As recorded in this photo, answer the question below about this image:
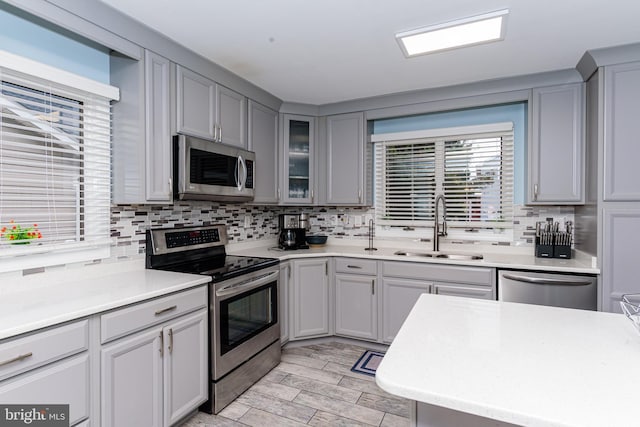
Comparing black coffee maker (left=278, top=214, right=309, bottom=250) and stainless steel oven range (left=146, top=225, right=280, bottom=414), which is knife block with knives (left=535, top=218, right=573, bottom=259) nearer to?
black coffee maker (left=278, top=214, right=309, bottom=250)

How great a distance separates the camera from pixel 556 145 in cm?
278

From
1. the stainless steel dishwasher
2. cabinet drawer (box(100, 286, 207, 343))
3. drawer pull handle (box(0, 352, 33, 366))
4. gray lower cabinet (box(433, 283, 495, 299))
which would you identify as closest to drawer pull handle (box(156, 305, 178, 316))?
cabinet drawer (box(100, 286, 207, 343))

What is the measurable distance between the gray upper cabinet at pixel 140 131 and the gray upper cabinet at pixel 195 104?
0.13m

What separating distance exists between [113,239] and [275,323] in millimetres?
1346

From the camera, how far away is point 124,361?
65.3 inches

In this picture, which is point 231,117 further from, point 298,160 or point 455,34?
point 455,34

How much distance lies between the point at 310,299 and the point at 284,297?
28cm

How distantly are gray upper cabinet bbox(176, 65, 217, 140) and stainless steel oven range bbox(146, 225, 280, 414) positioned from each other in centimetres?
75

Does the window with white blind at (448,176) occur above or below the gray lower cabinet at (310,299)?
above

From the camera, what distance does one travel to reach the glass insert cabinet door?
3.55 meters

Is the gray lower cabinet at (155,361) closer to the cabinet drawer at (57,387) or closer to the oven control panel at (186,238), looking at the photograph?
the cabinet drawer at (57,387)

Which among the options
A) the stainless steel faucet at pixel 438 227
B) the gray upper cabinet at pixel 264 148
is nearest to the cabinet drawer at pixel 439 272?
the stainless steel faucet at pixel 438 227

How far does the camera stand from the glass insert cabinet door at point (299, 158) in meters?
3.55

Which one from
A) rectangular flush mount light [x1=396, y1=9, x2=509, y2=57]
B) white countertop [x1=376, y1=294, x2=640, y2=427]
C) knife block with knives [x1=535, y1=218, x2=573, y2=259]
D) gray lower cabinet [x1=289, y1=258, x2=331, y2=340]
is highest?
rectangular flush mount light [x1=396, y1=9, x2=509, y2=57]
